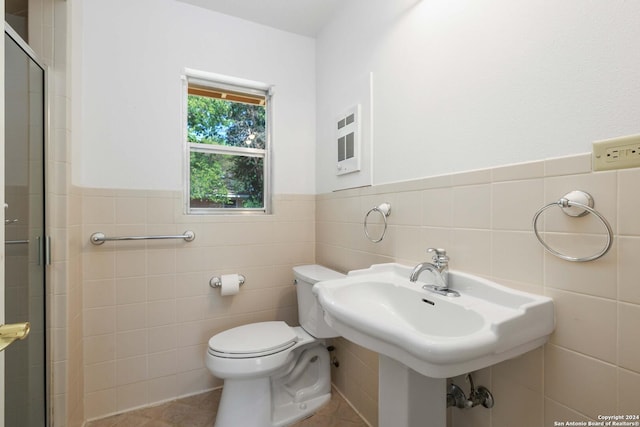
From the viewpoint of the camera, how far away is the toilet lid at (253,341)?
1.37 meters

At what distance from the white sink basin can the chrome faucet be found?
0.08ft

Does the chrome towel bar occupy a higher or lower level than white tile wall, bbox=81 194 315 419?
higher

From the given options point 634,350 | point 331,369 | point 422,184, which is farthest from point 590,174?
point 331,369

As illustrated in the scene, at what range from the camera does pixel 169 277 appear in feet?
5.43

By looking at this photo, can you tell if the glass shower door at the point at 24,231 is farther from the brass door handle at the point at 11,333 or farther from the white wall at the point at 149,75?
the brass door handle at the point at 11,333

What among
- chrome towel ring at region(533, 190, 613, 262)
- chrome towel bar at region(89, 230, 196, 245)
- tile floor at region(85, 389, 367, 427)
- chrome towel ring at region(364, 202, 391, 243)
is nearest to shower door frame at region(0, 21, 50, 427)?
chrome towel bar at region(89, 230, 196, 245)

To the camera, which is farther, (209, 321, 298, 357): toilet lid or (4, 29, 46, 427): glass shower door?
(209, 321, 298, 357): toilet lid

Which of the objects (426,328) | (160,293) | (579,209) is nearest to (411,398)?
(426,328)

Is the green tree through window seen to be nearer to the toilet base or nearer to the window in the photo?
the window

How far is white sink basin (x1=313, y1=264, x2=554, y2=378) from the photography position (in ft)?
2.03

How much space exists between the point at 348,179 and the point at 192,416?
158cm

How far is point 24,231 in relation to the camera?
1139 millimetres

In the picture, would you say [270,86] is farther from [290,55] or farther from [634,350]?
[634,350]

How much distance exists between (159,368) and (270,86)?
188 centimetres
